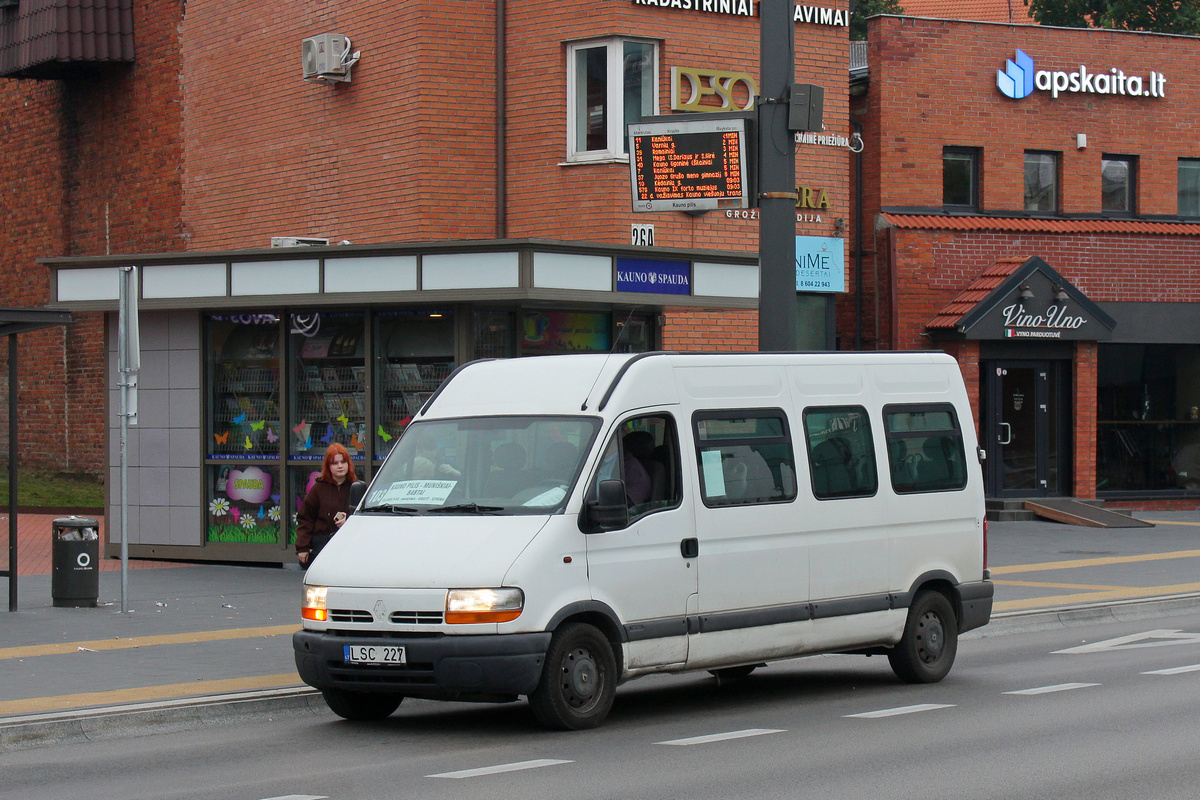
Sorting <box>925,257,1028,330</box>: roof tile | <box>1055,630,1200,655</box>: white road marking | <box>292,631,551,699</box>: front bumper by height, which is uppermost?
<box>925,257,1028,330</box>: roof tile

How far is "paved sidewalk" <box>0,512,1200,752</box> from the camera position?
9664 millimetres

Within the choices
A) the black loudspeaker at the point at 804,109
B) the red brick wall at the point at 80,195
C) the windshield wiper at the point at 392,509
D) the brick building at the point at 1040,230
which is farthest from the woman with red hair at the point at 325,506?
the brick building at the point at 1040,230

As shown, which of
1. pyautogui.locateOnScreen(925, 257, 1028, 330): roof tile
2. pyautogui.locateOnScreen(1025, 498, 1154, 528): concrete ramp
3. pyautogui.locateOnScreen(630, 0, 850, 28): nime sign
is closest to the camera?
pyautogui.locateOnScreen(630, 0, 850, 28): nime sign

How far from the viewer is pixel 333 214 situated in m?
22.4

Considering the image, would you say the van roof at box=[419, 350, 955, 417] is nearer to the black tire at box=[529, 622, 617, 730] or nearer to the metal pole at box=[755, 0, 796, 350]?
the black tire at box=[529, 622, 617, 730]

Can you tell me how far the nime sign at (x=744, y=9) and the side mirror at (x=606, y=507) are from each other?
13.3 m

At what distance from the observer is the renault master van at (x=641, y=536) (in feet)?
28.6

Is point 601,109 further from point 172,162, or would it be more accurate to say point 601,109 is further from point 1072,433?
point 1072,433

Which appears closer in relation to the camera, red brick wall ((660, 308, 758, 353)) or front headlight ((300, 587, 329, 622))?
front headlight ((300, 587, 329, 622))

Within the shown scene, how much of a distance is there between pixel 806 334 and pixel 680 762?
16.1 m

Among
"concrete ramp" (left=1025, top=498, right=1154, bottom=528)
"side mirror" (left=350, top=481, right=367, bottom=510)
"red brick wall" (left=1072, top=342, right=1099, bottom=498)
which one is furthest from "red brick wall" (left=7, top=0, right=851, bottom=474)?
"side mirror" (left=350, top=481, right=367, bottom=510)

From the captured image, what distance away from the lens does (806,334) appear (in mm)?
23656

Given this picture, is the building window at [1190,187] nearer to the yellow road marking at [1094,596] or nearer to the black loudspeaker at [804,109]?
the yellow road marking at [1094,596]

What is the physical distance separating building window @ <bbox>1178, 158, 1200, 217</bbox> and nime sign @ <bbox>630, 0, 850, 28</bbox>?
8129 millimetres
